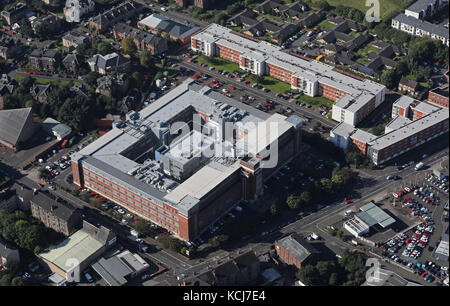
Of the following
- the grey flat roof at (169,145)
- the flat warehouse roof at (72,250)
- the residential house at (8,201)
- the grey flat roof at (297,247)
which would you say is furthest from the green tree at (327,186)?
the residential house at (8,201)

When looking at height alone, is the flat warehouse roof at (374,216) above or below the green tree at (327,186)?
below

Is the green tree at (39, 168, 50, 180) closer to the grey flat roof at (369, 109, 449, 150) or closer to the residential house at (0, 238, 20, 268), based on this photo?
the residential house at (0, 238, 20, 268)

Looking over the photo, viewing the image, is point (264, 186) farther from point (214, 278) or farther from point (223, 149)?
point (214, 278)

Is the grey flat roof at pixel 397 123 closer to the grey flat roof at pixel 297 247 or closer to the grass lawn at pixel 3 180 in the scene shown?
the grey flat roof at pixel 297 247

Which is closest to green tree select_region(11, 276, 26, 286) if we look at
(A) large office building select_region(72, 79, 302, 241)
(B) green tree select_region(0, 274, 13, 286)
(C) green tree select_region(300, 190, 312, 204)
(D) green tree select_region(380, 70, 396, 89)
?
(B) green tree select_region(0, 274, 13, 286)

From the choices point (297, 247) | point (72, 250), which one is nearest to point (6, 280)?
point (72, 250)
